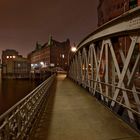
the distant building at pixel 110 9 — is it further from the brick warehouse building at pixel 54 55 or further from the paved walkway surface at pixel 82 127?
the paved walkway surface at pixel 82 127

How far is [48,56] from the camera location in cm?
13312

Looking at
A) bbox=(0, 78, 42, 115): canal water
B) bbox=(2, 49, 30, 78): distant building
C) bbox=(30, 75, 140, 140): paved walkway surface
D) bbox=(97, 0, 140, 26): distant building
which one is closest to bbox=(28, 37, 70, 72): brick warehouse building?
bbox=(2, 49, 30, 78): distant building

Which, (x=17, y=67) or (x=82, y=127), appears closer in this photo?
(x=82, y=127)

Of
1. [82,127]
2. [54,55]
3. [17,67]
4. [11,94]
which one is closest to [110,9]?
[11,94]

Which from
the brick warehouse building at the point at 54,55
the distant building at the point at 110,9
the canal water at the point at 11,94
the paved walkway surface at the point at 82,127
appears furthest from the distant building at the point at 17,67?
the paved walkway surface at the point at 82,127

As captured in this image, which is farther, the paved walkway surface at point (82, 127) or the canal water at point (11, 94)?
the canal water at point (11, 94)

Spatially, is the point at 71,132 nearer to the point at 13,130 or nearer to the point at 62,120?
the point at 62,120

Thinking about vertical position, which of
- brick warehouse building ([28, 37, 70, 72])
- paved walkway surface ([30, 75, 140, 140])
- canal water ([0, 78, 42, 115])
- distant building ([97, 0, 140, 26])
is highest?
distant building ([97, 0, 140, 26])

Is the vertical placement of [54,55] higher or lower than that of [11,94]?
higher

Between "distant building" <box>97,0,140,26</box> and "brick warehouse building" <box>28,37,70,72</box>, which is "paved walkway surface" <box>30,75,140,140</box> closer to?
"distant building" <box>97,0,140,26</box>

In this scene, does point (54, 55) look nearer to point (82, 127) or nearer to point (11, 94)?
point (11, 94)

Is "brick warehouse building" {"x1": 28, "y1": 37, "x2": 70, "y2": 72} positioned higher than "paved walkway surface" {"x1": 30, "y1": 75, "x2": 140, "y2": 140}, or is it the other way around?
"brick warehouse building" {"x1": 28, "y1": 37, "x2": 70, "y2": 72}

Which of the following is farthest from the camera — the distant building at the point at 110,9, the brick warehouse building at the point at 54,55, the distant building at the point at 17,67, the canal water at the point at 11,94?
the brick warehouse building at the point at 54,55

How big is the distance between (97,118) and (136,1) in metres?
32.5
